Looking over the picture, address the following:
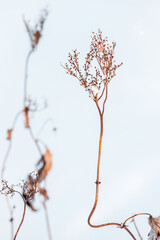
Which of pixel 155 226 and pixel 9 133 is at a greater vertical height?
pixel 9 133

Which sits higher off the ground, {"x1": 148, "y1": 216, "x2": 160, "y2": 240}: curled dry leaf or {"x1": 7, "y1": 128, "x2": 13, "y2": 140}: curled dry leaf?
{"x1": 7, "y1": 128, "x2": 13, "y2": 140}: curled dry leaf

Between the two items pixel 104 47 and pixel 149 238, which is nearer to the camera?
pixel 149 238

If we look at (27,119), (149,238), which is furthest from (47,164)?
(149,238)

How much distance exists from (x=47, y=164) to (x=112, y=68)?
2704 millimetres

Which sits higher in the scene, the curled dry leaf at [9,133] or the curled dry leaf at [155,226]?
the curled dry leaf at [9,133]

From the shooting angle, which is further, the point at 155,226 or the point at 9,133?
the point at 155,226

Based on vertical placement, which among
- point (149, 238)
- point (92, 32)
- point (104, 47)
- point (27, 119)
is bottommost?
point (149, 238)

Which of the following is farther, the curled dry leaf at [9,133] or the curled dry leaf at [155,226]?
the curled dry leaf at [155,226]

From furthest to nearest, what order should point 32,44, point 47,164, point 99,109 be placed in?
1. point 99,109
2. point 32,44
3. point 47,164

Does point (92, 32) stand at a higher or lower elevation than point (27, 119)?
higher

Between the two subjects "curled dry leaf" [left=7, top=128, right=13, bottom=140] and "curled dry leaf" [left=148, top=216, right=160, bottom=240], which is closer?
"curled dry leaf" [left=7, top=128, right=13, bottom=140]

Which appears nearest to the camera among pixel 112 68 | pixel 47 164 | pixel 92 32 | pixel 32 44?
pixel 47 164

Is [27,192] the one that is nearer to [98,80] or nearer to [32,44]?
[98,80]

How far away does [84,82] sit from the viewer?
4.80 meters
